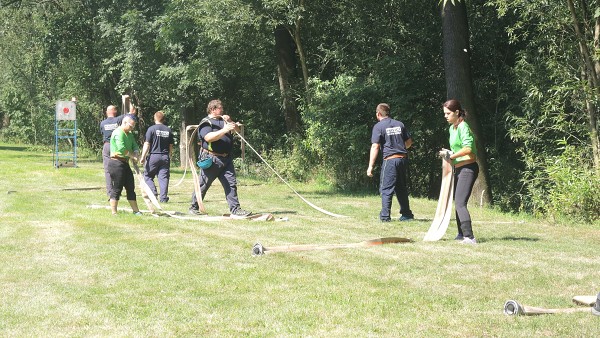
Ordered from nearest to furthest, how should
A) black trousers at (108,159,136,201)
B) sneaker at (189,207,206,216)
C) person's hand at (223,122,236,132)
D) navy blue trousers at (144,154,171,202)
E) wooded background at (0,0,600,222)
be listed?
person's hand at (223,122,236,132) → black trousers at (108,159,136,201) → sneaker at (189,207,206,216) → wooded background at (0,0,600,222) → navy blue trousers at (144,154,171,202)

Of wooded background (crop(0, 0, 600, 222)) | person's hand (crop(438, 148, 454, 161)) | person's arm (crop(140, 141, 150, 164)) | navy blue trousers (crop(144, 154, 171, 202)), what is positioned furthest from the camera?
navy blue trousers (crop(144, 154, 171, 202))

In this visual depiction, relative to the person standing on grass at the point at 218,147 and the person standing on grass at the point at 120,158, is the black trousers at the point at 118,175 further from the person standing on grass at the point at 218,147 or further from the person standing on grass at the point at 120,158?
the person standing on grass at the point at 218,147

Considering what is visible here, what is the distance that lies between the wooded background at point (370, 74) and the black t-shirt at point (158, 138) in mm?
6158

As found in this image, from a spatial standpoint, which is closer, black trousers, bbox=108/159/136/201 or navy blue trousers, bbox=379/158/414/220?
navy blue trousers, bbox=379/158/414/220

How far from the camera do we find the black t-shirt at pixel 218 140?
1312 cm

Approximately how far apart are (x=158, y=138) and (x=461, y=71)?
695cm

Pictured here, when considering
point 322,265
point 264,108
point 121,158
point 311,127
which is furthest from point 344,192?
point 322,265

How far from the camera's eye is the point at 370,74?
2231 centimetres

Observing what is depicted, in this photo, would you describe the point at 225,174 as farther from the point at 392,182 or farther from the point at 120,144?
the point at 392,182

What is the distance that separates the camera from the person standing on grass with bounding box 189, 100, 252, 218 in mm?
13070

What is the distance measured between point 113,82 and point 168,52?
10340mm

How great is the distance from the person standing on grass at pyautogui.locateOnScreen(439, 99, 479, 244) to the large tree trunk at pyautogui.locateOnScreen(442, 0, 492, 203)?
8.53 m

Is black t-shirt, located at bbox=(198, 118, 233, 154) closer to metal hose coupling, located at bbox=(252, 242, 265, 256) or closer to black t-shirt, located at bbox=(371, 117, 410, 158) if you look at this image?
black t-shirt, located at bbox=(371, 117, 410, 158)

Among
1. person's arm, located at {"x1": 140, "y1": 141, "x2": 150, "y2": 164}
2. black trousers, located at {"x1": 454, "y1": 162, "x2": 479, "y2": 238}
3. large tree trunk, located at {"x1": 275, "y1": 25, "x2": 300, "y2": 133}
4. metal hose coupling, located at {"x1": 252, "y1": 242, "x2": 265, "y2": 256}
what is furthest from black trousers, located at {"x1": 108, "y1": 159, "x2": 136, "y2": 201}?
large tree trunk, located at {"x1": 275, "y1": 25, "x2": 300, "y2": 133}
